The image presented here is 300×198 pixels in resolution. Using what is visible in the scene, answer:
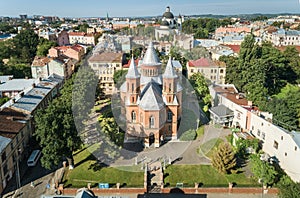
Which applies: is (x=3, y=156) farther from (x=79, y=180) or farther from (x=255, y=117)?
(x=255, y=117)

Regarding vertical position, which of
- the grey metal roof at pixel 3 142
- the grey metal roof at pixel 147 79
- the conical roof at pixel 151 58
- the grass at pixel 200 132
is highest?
the conical roof at pixel 151 58

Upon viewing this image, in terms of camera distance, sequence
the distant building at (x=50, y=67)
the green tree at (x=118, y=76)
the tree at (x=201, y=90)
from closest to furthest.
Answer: the tree at (x=201, y=90) < the green tree at (x=118, y=76) < the distant building at (x=50, y=67)

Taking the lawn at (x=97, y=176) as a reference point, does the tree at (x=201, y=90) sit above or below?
above

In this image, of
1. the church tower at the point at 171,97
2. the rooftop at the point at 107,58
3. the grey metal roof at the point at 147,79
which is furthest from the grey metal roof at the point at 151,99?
the rooftop at the point at 107,58

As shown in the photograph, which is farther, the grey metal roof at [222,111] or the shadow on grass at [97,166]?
the grey metal roof at [222,111]

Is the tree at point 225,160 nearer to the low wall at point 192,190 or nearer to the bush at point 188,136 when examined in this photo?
the low wall at point 192,190

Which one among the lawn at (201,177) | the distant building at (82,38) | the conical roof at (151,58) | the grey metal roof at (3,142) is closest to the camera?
the grey metal roof at (3,142)

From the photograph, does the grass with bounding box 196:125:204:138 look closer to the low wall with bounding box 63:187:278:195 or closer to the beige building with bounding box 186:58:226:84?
the low wall with bounding box 63:187:278:195
